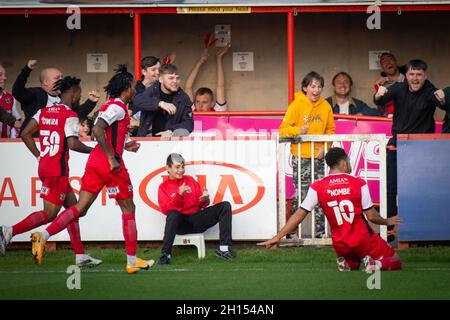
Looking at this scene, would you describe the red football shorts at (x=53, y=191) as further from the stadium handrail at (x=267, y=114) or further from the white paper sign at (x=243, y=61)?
the white paper sign at (x=243, y=61)

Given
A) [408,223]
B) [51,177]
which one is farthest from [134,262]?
[408,223]

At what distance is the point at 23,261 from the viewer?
14492 mm

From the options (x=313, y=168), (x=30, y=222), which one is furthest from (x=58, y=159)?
(x=313, y=168)

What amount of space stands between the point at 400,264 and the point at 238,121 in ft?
19.5

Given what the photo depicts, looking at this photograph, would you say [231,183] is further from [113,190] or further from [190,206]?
[113,190]

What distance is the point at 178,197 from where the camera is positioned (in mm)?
14641

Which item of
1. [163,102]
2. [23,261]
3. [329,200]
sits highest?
[163,102]

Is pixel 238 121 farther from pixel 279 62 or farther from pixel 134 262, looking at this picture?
pixel 134 262

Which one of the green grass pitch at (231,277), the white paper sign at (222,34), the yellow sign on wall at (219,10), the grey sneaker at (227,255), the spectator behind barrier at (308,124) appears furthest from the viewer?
the white paper sign at (222,34)

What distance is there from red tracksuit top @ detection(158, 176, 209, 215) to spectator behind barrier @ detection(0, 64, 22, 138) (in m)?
3.00

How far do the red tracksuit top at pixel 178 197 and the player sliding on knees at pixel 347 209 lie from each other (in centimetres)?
246

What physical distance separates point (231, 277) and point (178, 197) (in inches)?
93.4

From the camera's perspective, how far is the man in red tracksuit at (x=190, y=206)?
14539mm

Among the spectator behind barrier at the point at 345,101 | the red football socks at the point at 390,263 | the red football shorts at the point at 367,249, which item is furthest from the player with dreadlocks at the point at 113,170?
the spectator behind barrier at the point at 345,101
